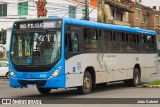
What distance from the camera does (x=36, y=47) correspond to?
1600 centimetres

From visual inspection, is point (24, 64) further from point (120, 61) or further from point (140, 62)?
point (140, 62)

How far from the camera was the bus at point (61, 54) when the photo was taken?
15781 millimetres

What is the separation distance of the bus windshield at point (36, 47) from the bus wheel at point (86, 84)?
6.82 ft

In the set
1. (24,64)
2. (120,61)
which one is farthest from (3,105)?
(120,61)

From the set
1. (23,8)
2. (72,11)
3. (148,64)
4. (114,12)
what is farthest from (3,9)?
(148,64)

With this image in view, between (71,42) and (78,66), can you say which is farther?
(78,66)

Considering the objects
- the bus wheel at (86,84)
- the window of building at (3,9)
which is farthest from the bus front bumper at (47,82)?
the window of building at (3,9)

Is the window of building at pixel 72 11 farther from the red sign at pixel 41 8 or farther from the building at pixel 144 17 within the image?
the building at pixel 144 17

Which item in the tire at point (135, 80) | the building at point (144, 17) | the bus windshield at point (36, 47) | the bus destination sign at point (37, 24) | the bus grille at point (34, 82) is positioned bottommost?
the tire at point (135, 80)

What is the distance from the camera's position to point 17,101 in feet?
49.1

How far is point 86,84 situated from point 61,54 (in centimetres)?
232

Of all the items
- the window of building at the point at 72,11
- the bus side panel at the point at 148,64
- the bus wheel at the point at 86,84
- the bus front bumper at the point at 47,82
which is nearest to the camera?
the bus front bumper at the point at 47,82

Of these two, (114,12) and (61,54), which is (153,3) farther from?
(61,54)

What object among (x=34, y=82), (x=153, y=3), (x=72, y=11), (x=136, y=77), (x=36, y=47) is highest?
(x=153, y=3)
